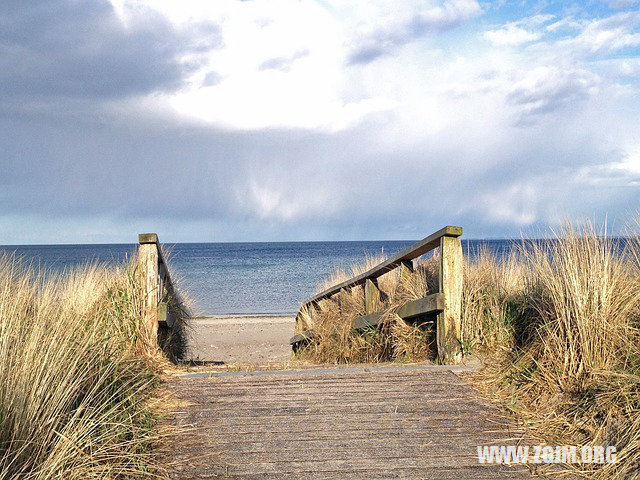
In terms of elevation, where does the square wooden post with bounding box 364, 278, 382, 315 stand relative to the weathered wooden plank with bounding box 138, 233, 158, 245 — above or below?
below

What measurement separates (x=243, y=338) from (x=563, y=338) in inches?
576

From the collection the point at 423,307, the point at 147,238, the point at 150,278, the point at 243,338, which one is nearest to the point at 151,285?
the point at 150,278

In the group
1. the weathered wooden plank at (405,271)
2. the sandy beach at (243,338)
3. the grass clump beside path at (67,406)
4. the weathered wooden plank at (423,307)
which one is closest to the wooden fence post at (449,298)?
the weathered wooden plank at (423,307)

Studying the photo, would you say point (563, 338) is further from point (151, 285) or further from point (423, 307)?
point (151, 285)

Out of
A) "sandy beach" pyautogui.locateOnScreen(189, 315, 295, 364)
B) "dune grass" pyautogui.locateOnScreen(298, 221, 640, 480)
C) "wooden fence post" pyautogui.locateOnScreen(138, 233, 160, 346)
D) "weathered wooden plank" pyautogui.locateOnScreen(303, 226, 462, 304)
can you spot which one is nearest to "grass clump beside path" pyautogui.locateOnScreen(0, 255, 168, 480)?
"wooden fence post" pyautogui.locateOnScreen(138, 233, 160, 346)

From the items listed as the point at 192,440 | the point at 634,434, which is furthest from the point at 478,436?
the point at 192,440

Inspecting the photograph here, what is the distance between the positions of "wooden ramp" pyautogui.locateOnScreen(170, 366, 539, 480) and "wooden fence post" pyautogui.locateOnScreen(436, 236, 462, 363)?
1.67 feet

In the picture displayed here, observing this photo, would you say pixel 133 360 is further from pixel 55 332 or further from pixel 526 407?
pixel 526 407

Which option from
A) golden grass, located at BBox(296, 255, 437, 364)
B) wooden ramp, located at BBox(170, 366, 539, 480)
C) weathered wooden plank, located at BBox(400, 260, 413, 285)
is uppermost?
weathered wooden plank, located at BBox(400, 260, 413, 285)

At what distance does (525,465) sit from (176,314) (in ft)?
16.6

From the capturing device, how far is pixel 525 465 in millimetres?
3562

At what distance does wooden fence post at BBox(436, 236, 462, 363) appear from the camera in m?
5.86

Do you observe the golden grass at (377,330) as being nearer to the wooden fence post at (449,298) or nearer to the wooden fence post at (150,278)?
the wooden fence post at (449,298)

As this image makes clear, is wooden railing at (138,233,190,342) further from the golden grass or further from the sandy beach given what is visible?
the sandy beach
